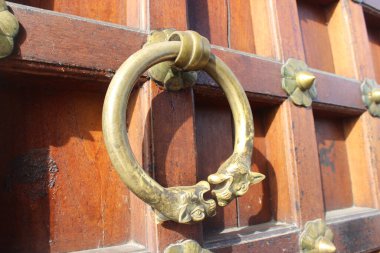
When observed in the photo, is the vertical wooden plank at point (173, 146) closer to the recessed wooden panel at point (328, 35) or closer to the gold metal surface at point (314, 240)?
the gold metal surface at point (314, 240)

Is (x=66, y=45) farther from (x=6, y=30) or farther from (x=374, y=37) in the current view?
(x=374, y=37)

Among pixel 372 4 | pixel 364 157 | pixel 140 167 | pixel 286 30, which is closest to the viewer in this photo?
pixel 140 167

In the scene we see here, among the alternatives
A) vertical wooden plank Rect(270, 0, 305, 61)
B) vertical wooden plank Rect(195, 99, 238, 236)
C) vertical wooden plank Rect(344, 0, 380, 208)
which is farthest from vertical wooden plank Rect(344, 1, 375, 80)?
vertical wooden plank Rect(195, 99, 238, 236)

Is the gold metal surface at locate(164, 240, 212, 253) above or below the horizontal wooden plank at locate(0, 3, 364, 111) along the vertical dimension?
below

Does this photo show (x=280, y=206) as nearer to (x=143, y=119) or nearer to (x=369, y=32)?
(x=143, y=119)

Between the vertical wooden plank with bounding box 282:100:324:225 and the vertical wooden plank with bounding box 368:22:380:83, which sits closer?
the vertical wooden plank with bounding box 282:100:324:225

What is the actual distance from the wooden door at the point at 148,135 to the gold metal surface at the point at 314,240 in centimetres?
1

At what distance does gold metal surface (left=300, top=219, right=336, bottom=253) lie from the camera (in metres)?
0.61

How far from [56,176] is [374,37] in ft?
3.32

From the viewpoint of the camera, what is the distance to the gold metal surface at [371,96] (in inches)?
33.4

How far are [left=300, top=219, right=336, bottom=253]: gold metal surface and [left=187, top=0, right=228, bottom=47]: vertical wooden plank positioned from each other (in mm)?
376

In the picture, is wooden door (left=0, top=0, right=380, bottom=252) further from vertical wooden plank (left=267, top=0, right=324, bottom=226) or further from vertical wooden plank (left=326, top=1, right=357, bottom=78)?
vertical wooden plank (left=326, top=1, right=357, bottom=78)

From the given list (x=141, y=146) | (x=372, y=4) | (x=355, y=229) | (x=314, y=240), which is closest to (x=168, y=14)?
(x=141, y=146)

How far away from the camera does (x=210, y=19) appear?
66 centimetres
